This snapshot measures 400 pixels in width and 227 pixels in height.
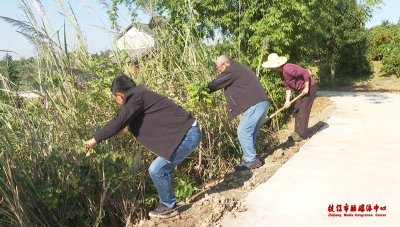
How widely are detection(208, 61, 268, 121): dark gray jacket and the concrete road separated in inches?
38.2

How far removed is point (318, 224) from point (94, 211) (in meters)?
2.16

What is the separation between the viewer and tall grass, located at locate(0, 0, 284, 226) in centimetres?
279

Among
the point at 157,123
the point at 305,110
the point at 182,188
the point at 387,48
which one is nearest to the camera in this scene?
the point at 157,123

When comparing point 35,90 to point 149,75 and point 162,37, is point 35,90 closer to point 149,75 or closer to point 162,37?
point 149,75

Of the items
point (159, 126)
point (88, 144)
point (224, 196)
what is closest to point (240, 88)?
point (224, 196)

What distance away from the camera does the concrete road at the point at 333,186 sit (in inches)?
115

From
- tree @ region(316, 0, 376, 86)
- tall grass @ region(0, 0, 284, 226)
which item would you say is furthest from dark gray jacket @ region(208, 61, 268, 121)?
→ tree @ region(316, 0, 376, 86)

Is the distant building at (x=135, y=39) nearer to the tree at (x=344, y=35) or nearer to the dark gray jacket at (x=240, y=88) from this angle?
the dark gray jacket at (x=240, y=88)

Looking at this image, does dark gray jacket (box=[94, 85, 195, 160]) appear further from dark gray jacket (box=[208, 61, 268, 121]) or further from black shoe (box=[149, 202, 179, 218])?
dark gray jacket (box=[208, 61, 268, 121])

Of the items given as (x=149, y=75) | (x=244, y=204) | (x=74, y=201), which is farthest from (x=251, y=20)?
(x=74, y=201)

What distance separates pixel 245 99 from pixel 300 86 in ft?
5.66

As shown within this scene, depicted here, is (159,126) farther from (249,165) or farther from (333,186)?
(333,186)

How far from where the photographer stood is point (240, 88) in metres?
4.26

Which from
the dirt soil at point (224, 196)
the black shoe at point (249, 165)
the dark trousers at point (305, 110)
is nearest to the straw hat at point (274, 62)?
the dark trousers at point (305, 110)
